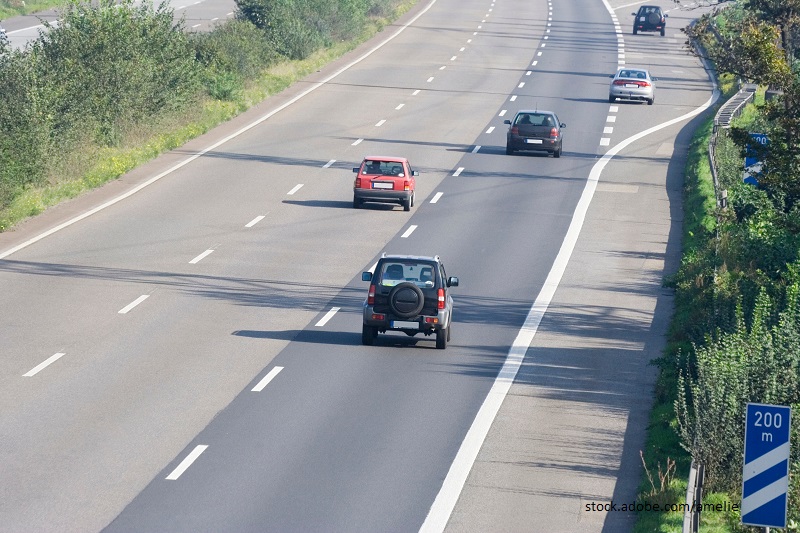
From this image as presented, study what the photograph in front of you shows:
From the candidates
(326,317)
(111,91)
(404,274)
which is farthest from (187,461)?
(111,91)

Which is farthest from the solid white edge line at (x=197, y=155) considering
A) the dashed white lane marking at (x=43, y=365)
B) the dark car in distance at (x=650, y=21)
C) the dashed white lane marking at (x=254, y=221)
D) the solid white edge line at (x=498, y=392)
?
the dark car in distance at (x=650, y=21)

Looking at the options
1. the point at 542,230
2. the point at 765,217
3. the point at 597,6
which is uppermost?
the point at 765,217

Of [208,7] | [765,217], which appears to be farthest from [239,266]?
[208,7]

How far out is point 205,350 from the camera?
24.0 meters

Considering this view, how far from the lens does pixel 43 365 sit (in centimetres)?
2253

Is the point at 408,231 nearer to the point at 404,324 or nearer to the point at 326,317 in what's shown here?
the point at 326,317

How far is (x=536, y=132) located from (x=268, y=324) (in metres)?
24.1

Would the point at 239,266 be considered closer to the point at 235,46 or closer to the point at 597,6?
the point at 235,46

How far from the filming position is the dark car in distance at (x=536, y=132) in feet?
159

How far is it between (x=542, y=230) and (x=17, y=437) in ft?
67.9

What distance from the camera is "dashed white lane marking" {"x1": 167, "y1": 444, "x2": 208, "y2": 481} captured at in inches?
673

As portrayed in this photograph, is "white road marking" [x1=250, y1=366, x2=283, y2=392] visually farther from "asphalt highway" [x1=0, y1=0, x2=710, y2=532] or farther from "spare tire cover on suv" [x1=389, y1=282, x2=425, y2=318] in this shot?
"spare tire cover on suv" [x1=389, y1=282, x2=425, y2=318]

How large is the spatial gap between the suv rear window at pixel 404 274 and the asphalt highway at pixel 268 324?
1.15 m

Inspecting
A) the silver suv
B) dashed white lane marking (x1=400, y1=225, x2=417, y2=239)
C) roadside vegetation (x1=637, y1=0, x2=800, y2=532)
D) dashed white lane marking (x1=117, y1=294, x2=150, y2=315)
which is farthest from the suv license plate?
dashed white lane marking (x1=400, y1=225, x2=417, y2=239)
